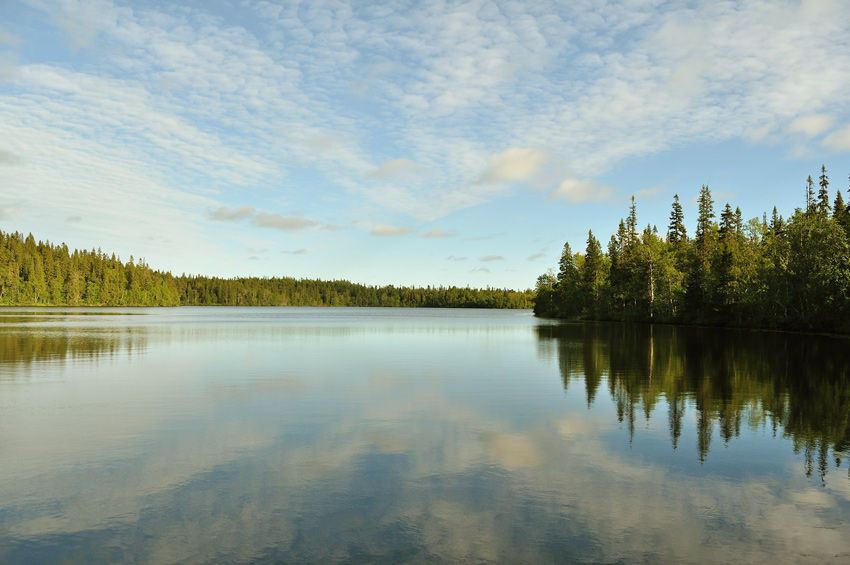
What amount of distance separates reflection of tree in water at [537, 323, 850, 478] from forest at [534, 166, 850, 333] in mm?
21126

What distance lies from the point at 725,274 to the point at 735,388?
206 feet

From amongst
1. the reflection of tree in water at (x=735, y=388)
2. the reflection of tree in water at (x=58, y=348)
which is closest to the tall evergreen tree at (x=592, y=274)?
the reflection of tree in water at (x=735, y=388)

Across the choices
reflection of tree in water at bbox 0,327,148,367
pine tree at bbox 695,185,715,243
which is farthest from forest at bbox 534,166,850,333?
reflection of tree in water at bbox 0,327,148,367

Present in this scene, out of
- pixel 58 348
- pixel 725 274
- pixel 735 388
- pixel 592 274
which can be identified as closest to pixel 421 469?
pixel 735 388

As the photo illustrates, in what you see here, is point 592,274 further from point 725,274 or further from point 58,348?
point 58,348

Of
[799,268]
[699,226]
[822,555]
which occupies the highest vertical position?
[699,226]

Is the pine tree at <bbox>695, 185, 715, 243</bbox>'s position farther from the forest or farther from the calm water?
the calm water

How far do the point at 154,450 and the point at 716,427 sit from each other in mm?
15513

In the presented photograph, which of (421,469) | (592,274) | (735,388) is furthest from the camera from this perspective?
(592,274)

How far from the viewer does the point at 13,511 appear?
31.9 ft

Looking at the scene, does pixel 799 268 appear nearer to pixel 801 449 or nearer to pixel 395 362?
pixel 395 362

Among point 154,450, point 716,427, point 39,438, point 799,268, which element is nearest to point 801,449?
point 716,427

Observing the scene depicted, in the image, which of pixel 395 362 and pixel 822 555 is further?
pixel 395 362

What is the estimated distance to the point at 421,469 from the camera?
12.3 meters
